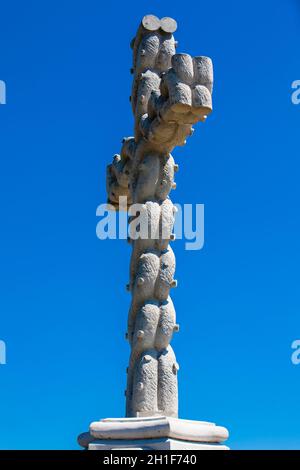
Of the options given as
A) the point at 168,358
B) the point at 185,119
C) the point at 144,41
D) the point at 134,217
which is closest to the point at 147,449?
the point at 168,358

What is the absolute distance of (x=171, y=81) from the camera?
5707 mm

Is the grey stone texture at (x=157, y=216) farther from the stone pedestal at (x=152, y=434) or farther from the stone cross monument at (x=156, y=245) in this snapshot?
the stone pedestal at (x=152, y=434)

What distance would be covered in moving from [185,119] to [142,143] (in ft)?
1.92

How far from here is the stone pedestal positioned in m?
4.93

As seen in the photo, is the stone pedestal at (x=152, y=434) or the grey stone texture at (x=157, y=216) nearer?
the stone pedestal at (x=152, y=434)

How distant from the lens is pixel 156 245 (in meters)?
5.93

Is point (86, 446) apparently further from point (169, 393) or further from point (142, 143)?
point (142, 143)

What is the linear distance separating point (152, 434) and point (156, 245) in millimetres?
1533

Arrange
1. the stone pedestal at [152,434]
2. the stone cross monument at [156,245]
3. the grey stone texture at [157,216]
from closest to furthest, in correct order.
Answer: the stone pedestal at [152,434], the stone cross monument at [156,245], the grey stone texture at [157,216]

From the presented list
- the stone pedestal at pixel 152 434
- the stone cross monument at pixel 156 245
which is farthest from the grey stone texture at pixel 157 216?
the stone pedestal at pixel 152 434

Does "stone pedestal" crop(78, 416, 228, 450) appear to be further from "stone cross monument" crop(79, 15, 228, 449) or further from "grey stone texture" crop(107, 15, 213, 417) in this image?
"grey stone texture" crop(107, 15, 213, 417)

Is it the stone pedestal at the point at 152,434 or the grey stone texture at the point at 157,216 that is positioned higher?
the grey stone texture at the point at 157,216

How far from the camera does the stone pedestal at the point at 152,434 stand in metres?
4.93

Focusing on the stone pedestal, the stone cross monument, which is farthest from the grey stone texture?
the stone pedestal
